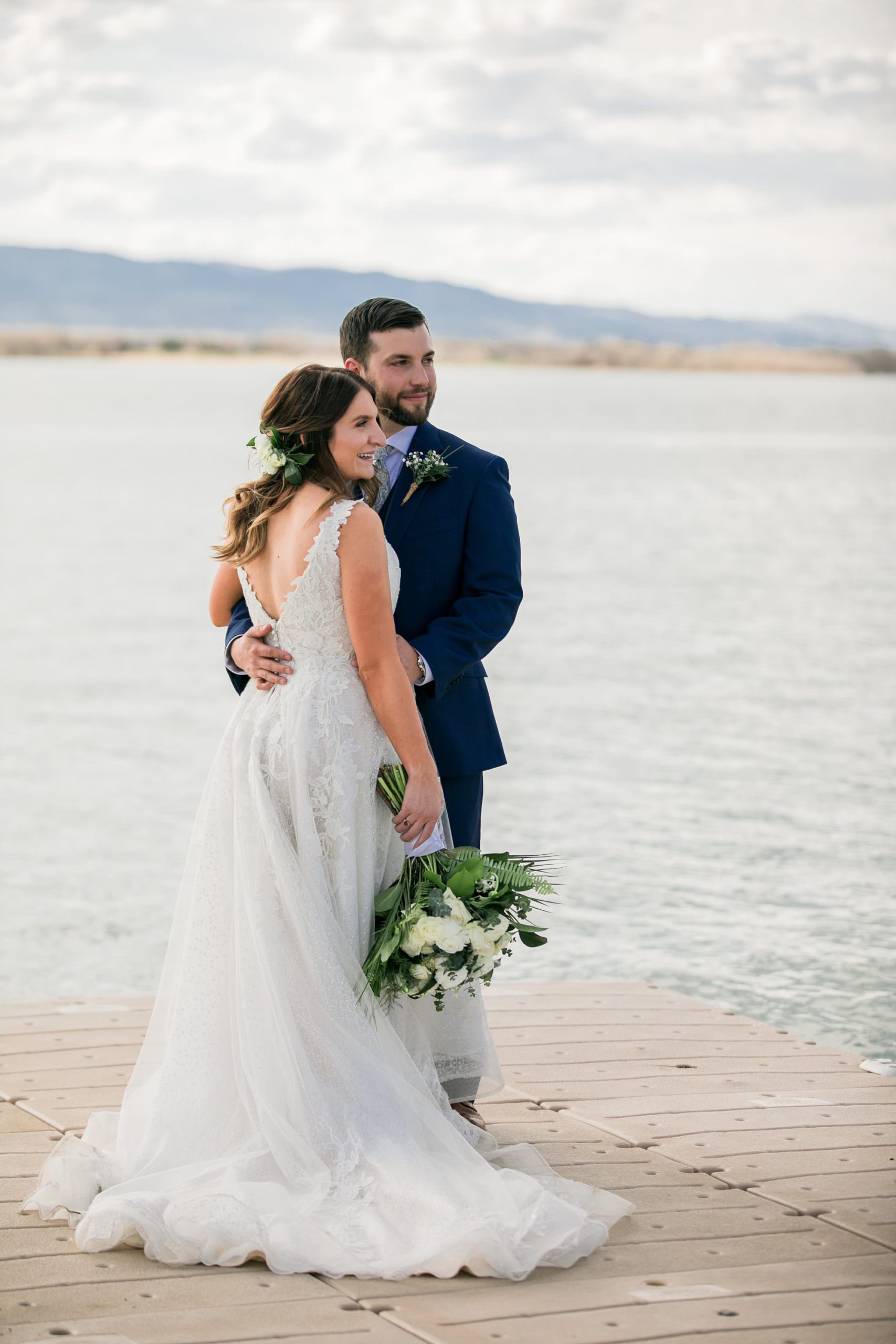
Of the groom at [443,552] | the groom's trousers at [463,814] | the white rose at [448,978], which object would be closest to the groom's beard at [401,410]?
the groom at [443,552]

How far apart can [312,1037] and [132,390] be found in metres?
126

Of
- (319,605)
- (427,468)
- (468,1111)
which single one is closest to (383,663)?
(319,605)

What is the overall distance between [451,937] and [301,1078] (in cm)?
38

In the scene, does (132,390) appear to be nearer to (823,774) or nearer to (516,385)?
(516,385)

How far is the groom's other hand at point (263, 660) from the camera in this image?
3.21m

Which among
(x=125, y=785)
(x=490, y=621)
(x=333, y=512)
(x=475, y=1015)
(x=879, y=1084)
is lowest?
(x=125, y=785)

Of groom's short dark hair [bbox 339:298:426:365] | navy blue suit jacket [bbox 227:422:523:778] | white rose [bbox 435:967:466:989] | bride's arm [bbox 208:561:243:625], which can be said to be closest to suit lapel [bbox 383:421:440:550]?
navy blue suit jacket [bbox 227:422:523:778]

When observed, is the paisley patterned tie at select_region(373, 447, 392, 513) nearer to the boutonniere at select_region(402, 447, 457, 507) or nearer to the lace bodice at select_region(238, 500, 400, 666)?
the boutonniere at select_region(402, 447, 457, 507)

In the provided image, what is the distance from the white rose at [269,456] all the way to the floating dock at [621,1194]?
146 centimetres

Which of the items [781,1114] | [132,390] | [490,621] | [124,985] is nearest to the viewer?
[490,621]

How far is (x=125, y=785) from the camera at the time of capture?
34.2ft

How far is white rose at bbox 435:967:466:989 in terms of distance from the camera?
10.1ft

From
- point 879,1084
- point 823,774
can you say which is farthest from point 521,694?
point 879,1084

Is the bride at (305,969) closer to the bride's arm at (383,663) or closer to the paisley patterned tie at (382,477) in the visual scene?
the bride's arm at (383,663)
